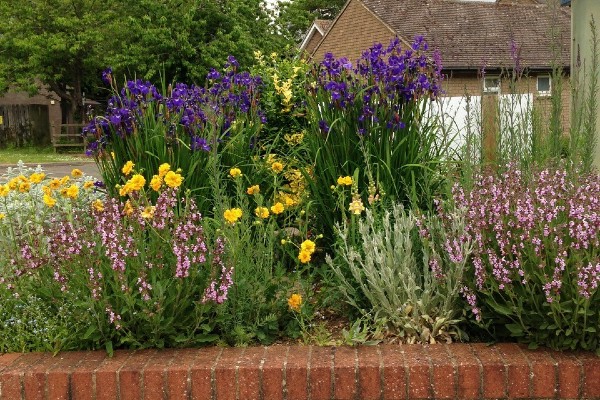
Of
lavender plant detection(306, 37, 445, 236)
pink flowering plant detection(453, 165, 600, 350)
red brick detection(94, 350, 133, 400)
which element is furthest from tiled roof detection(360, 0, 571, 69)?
red brick detection(94, 350, 133, 400)

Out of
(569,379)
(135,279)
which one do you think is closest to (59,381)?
(135,279)

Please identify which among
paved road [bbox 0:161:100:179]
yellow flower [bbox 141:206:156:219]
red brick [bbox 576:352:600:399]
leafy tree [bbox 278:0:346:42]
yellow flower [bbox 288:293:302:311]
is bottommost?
red brick [bbox 576:352:600:399]

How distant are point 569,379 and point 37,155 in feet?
93.3

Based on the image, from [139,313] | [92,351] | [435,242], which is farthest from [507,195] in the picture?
[92,351]

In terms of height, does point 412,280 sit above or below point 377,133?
below

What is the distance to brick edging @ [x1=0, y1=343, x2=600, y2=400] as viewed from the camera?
3195 mm

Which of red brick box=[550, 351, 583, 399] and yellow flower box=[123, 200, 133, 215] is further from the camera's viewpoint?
yellow flower box=[123, 200, 133, 215]

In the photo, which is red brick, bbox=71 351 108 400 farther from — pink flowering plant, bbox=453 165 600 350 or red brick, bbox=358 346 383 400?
pink flowering plant, bbox=453 165 600 350

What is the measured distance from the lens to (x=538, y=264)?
3.21 meters

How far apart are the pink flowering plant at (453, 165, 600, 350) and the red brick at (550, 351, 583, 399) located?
4.5 inches

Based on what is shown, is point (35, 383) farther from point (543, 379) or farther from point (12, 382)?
point (543, 379)

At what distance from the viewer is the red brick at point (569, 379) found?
3186 mm

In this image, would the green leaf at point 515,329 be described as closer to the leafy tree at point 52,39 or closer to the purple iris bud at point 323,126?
the purple iris bud at point 323,126

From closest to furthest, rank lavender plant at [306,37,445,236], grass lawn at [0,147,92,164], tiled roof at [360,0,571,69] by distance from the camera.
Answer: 1. lavender plant at [306,37,445,236]
2. grass lawn at [0,147,92,164]
3. tiled roof at [360,0,571,69]
